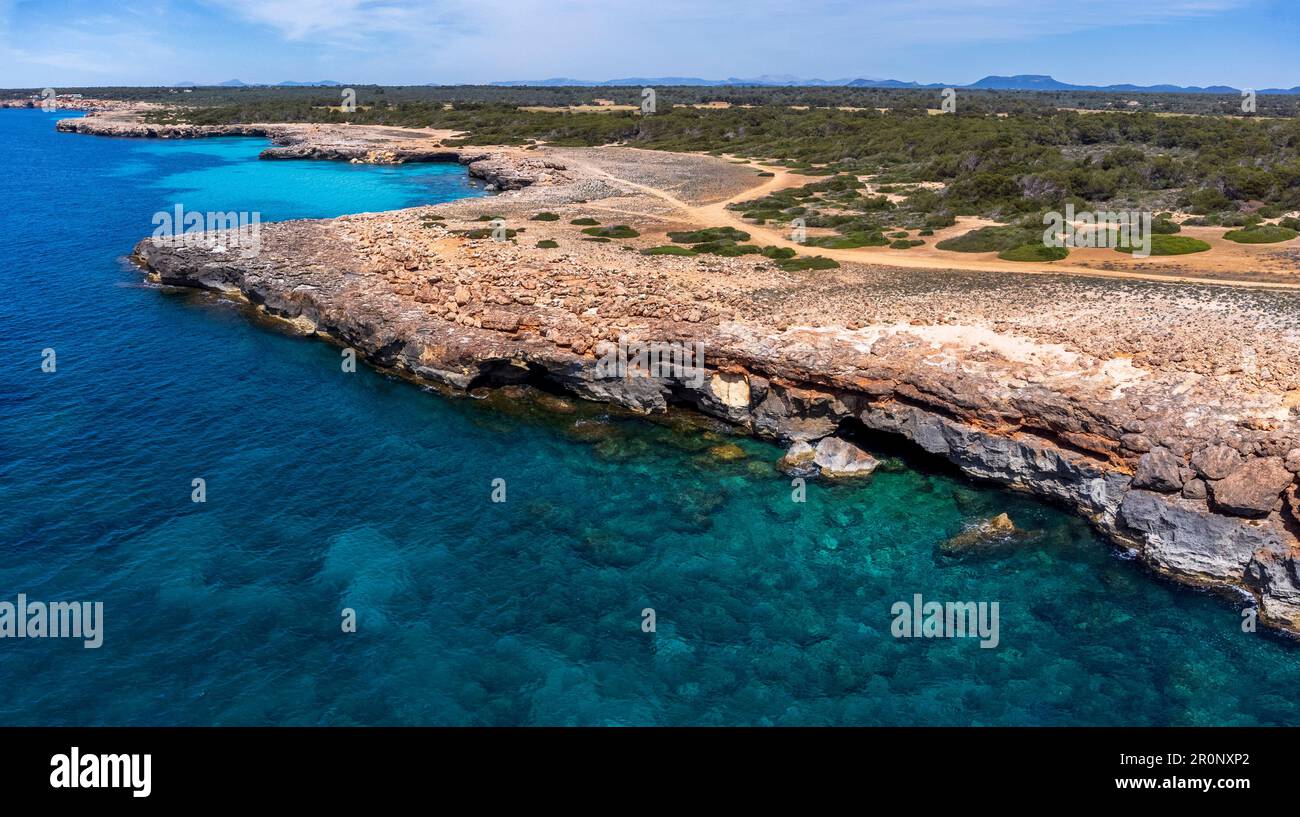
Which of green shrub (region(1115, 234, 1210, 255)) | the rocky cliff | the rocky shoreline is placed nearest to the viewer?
the rocky cliff

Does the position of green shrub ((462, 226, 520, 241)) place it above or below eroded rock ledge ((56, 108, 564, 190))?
below

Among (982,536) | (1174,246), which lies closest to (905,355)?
(982,536)

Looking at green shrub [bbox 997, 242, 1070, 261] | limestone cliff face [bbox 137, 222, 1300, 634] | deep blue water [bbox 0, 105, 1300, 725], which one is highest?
green shrub [bbox 997, 242, 1070, 261]

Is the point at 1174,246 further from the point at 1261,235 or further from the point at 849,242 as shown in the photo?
the point at 849,242

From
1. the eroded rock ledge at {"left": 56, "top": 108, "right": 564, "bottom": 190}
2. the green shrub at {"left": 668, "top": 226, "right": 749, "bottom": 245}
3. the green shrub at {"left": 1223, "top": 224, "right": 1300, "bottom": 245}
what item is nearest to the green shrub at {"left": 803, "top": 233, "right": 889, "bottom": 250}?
the green shrub at {"left": 668, "top": 226, "right": 749, "bottom": 245}

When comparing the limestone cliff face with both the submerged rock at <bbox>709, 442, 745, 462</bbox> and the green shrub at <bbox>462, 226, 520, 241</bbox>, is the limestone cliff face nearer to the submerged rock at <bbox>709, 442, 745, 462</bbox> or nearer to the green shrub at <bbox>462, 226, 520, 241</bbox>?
the submerged rock at <bbox>709, 442, 745, 462</bbox>

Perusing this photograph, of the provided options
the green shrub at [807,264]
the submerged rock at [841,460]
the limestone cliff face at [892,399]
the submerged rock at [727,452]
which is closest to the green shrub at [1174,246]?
the green shrub at [807,264]

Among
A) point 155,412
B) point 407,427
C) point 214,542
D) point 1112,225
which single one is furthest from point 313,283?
point 1112,225
